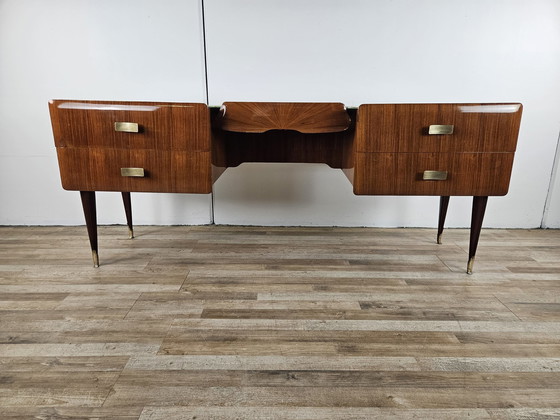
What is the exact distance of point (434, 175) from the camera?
123 cm

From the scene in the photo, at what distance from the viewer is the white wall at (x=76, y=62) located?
1.75 metres

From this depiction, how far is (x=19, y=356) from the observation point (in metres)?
0.89

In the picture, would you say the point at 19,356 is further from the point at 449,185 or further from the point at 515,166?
the point at 515,166

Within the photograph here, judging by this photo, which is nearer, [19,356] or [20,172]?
[19,356]

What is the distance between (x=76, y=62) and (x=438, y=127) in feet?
5.76

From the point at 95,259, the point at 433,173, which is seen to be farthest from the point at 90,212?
the point at 433,173

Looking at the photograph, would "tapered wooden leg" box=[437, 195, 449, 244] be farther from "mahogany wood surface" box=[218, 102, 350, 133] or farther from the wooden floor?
"mahogany wood surface" box=[218, 102, 350, 133]

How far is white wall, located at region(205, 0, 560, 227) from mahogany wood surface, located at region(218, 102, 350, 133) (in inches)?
23.1

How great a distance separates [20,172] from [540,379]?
7.84ft

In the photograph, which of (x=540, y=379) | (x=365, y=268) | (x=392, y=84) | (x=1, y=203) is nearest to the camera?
(x=540, y=379)

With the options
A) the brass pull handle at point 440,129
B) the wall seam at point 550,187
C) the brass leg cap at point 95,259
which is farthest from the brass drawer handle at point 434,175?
the brass leg cap at point 95,259

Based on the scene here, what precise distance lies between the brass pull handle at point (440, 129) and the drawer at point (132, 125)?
2.47ft

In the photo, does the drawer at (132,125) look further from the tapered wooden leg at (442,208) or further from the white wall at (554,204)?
the white wall at (554,204)

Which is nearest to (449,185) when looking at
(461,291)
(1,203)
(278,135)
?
(461,291)
